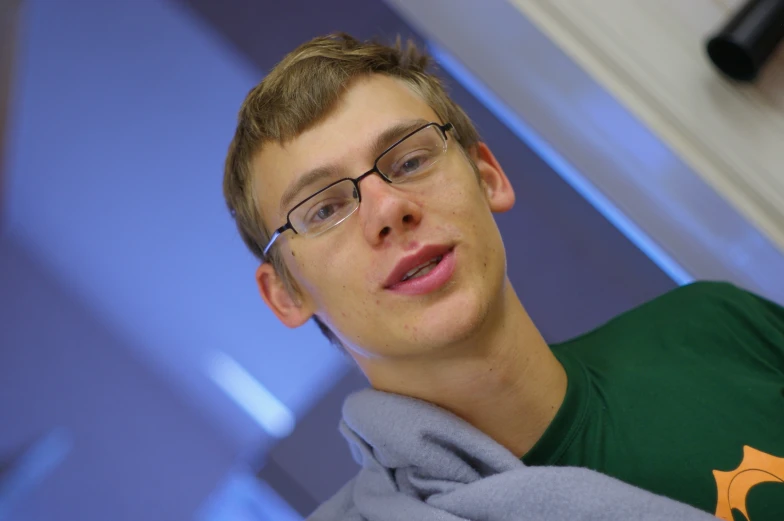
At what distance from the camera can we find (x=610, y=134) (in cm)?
114

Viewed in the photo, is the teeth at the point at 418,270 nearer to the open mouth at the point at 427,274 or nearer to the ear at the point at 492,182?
the open mouth at the point at 427,274

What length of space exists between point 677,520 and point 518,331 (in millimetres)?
312

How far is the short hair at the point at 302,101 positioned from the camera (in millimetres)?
899

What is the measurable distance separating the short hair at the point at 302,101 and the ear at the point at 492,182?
0.02 metres

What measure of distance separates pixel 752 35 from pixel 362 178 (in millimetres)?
607

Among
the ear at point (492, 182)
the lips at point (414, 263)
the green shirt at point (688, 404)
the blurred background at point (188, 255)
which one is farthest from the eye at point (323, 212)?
the blurred background at point (188, 255)

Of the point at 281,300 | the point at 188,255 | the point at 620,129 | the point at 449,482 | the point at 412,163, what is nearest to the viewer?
the point at 449,482

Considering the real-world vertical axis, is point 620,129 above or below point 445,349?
above

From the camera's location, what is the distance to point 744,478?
2.63 ft

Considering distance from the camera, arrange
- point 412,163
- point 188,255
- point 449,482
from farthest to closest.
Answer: point 188,255 → point 412,163 → point 449,482

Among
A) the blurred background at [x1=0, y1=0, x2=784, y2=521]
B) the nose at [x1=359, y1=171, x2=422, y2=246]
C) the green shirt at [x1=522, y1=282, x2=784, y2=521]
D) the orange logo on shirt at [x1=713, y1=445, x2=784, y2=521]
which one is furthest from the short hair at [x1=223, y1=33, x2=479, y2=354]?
the orange logo on shirt at [x1=713, y1=445, x2=784, y2=521]

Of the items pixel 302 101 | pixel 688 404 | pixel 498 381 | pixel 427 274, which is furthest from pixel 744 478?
pixel 302 101

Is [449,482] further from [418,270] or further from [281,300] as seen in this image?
[281,300]

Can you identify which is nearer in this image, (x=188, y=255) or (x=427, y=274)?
(x=427, y=274)
